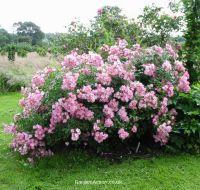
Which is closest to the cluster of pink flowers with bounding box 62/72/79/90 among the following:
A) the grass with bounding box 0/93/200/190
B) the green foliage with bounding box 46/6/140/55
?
the grass with bounding box 0/93/200/190

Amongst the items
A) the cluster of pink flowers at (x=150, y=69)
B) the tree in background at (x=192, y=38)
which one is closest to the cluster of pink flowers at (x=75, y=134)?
the cluster of pink flowers at (x=150, y=69)

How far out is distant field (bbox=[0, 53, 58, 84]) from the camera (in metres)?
12.7

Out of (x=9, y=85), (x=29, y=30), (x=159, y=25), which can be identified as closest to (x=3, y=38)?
(x=29, y=30)

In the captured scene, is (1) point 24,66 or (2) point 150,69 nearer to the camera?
(2) point 150,69

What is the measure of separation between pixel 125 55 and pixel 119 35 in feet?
8.43

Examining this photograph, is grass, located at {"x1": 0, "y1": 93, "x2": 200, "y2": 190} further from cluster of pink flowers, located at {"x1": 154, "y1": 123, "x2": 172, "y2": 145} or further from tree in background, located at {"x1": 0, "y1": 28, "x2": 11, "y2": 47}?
tree in background, located at {"x1": 0, "y1": 28, "x2": 11, "y2": 47}

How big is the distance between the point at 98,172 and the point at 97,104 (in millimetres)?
861

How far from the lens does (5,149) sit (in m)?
5.64

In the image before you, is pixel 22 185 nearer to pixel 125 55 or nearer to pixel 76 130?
pixel 76 130

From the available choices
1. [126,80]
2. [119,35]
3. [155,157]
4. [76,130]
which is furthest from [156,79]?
[119,35]

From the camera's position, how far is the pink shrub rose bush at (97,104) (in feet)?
15.3

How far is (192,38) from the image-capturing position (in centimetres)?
703

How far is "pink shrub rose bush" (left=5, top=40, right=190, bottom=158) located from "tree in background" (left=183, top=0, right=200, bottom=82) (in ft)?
4.40

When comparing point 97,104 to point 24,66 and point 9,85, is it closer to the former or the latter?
point 9,85
